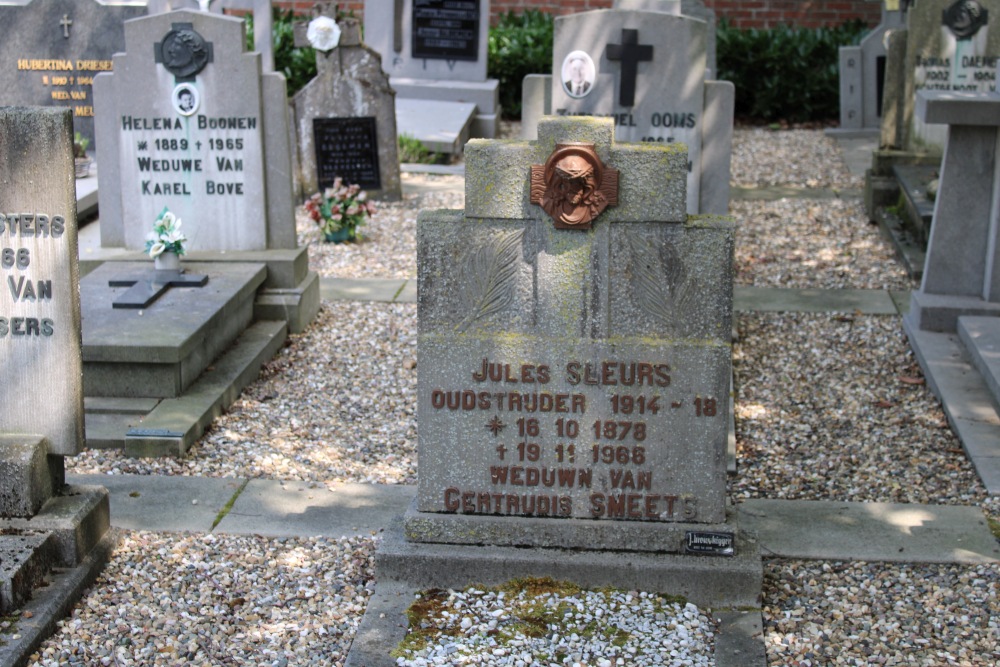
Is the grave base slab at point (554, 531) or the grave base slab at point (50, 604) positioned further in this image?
the grave base slab at point (554, 531)

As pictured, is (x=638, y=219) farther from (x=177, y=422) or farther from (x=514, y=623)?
(x=177, y=422)

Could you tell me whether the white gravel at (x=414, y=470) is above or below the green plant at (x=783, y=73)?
below

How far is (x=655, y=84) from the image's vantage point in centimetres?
838

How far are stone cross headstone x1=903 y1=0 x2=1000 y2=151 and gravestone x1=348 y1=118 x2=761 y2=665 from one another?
784 centimetres

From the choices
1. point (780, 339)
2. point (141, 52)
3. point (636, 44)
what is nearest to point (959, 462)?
point (780, 339)

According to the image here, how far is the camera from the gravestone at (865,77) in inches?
621

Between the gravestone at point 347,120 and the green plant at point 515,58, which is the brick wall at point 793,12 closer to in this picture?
the green plant at point 515,58

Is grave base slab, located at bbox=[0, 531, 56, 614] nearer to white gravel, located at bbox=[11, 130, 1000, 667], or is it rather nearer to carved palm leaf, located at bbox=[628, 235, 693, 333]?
white gravel, located at bbox=[11, 130, 1000, 667]

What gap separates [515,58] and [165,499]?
12.9 metres

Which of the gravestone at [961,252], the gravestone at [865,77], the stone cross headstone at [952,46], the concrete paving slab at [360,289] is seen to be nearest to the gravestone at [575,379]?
the gravestone at [961,252]

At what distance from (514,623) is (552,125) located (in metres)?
1.81

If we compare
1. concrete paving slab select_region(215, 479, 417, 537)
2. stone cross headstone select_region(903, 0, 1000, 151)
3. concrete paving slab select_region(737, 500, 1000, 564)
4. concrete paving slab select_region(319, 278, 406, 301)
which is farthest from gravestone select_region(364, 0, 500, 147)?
concrete paving slab select_region(737, 500, 1000, 564)

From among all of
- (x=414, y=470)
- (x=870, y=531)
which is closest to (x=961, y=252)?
(x=870, y=531)

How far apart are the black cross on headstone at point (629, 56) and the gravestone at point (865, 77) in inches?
327
